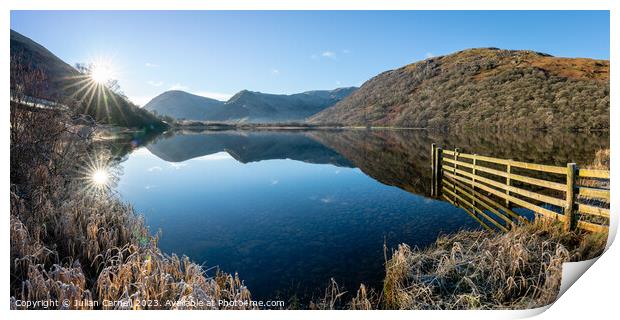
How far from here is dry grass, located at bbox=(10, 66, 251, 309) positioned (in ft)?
12.1

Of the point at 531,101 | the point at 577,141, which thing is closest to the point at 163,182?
the point at 577,141

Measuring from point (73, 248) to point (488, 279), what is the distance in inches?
254

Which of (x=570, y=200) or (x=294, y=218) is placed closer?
(x=570, y=200)

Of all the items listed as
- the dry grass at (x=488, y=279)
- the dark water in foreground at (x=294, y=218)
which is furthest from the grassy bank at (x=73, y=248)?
the dry grass at (x=488, y=279)

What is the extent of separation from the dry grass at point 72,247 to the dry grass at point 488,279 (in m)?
2.40

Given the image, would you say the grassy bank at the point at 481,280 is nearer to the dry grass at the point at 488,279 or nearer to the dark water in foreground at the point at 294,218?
the dry grass at the point at 488,279

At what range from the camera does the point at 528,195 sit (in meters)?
8.05

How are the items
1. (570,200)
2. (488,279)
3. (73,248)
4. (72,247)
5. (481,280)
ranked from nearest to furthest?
(488,279), (481,280), (73,248), (72,247), (570,200)

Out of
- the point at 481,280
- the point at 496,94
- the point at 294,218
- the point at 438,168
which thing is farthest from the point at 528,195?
the point at 496,94

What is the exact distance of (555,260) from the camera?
4496mm

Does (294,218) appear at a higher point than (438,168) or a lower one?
lower

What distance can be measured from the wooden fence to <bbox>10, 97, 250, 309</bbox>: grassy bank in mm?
6391

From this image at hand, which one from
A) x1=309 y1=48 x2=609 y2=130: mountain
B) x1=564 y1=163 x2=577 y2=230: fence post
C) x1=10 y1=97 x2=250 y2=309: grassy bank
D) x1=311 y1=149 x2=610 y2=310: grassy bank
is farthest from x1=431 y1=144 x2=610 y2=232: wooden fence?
x1=10 y1=97 x2=250 y2=309: grassy bank

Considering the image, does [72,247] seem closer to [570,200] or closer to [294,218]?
[294,218]
